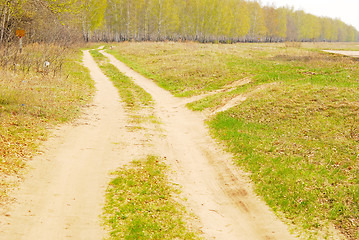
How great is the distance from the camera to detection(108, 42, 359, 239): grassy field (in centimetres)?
798

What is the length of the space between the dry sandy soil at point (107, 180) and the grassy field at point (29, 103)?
0.54 meters

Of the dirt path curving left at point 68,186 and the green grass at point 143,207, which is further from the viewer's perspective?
the green grass at point 143,207

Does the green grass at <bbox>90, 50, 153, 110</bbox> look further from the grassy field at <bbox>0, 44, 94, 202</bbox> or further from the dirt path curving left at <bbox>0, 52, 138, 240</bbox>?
the dirt path curving left at <bbox>0, 52, 138, 240</bbox>

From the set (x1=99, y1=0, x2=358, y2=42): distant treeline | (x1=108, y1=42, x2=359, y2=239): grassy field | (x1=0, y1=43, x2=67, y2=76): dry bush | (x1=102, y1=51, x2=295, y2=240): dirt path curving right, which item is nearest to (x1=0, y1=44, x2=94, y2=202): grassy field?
(x1=0, y1=43, x2=67, y2=76): dry bush

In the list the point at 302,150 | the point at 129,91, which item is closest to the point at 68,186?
the point at 302,150

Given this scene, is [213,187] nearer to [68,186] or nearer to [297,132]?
[68,186]

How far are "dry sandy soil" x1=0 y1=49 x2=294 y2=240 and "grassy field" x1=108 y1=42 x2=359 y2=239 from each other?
27.7 inches

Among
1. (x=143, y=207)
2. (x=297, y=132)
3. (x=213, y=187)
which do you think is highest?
(x=297, y=132)

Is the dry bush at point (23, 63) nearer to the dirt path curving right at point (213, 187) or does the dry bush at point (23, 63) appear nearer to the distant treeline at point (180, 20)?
the dirt path curving right at point (213, 187)

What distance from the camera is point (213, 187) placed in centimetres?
930

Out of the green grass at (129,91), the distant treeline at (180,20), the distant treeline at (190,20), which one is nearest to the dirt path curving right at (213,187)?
the green grass at (129,91)

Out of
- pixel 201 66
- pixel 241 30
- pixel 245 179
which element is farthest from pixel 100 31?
pixel 245 179

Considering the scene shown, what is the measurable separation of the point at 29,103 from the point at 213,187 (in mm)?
10045

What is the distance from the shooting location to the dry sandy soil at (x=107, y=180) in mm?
6684
